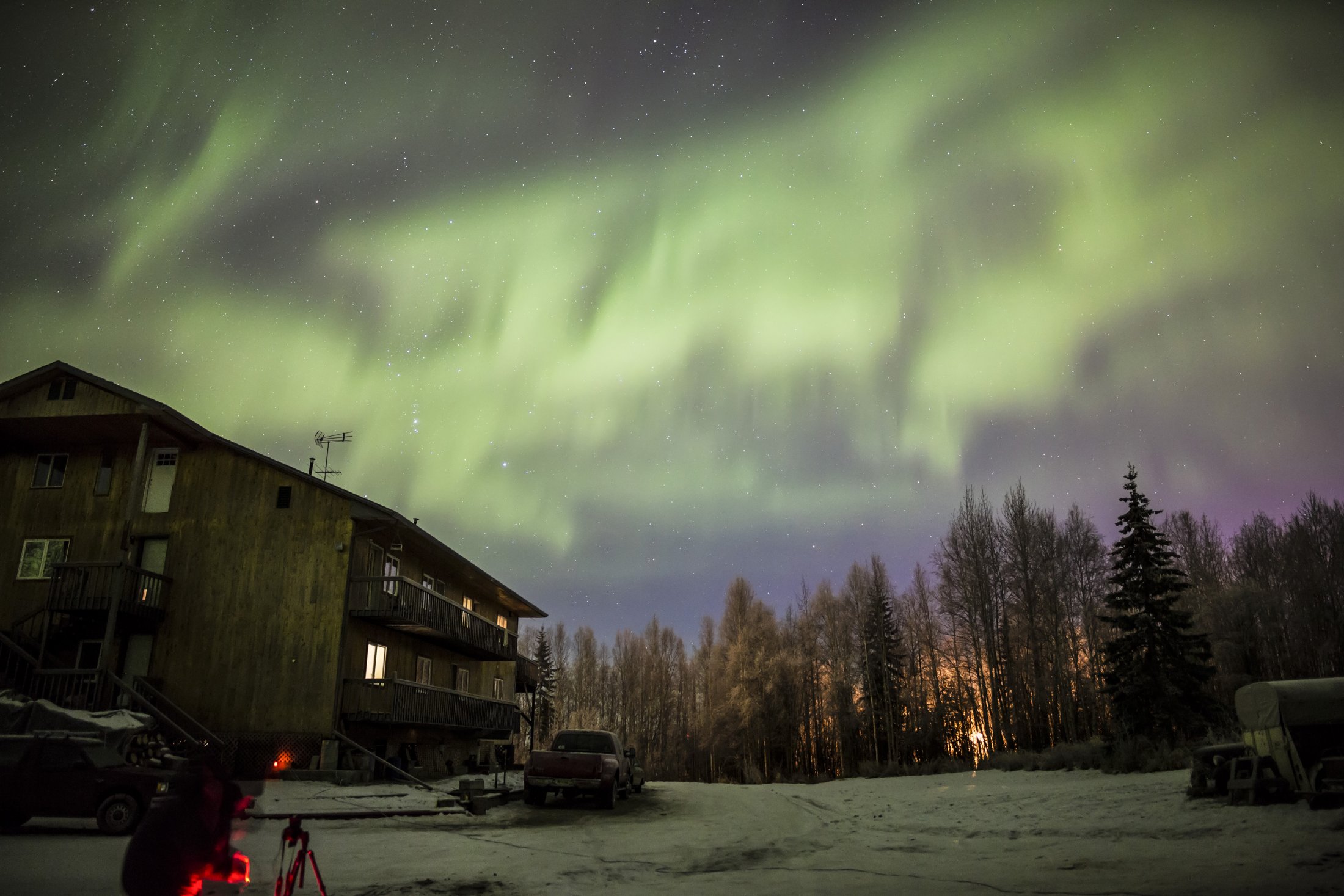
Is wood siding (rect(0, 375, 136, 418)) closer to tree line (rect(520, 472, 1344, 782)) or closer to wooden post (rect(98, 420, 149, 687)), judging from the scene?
wooden post (rect(98, 420, 149, 687))

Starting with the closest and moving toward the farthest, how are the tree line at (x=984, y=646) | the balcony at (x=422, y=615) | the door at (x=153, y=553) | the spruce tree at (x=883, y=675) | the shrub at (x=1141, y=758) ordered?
1. the shrub at (x=1141, y=758)
2. the balcony at (x=422, y=615)
3. the door at (x=153, y=553)
4. the tree line at (x=984, y=646)
5. the spruce tree at (x=883, y=675)

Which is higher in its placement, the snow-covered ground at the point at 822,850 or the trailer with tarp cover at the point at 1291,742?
the trailer with tarp cover at the point at 1291,742

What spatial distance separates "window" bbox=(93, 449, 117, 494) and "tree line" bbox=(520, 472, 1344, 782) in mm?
17589

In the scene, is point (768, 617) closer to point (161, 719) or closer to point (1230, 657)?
point (1230, 657)

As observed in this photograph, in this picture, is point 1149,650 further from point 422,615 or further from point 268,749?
point 268,749

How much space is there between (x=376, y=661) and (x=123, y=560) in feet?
26.4

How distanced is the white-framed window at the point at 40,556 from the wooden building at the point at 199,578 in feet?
0.16

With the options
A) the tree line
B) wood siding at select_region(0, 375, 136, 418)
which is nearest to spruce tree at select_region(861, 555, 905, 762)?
the tree line

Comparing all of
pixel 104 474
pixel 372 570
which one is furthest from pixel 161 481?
pixel 372 570

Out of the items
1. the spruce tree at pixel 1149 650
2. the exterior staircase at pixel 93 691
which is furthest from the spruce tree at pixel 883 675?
the exterior staircase at pixel 93 691

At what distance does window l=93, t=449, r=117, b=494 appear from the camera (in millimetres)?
27516

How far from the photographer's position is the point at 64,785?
12.7 metres

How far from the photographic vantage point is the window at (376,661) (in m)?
27.5

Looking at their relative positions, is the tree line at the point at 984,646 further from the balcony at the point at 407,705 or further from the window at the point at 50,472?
the window at the point at 50,472
